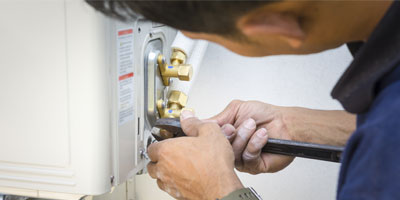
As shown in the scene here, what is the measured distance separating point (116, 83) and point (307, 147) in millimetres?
256

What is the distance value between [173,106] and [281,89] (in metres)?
0.31

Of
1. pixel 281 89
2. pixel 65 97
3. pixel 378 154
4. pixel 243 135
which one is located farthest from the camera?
pixel 281 89

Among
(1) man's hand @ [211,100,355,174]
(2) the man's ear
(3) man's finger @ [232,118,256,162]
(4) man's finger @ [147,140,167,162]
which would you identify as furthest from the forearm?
(2) the man's ear

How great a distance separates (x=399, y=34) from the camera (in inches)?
15.2

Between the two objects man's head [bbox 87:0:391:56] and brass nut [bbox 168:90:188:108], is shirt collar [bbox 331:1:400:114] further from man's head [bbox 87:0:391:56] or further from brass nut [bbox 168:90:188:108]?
brass nut [bbox 168:90:188:108]

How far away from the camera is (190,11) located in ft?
1.18

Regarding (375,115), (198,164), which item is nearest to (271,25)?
(375,115)

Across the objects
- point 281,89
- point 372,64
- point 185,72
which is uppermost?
point 372,64

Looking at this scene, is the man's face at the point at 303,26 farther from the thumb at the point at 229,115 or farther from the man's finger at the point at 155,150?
the thumb at the point at 229,115

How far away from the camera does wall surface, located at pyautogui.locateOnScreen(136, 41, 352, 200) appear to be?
0.95 m

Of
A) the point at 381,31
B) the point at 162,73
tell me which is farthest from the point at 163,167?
the point at 381,31

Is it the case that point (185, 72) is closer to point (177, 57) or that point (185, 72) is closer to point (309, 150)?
point (177, 57)

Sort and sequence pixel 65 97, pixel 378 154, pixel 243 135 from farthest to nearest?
pixel 243 135
pixel 65 97
pixel 378 154

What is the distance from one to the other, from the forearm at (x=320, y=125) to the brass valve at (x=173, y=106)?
173 mm
